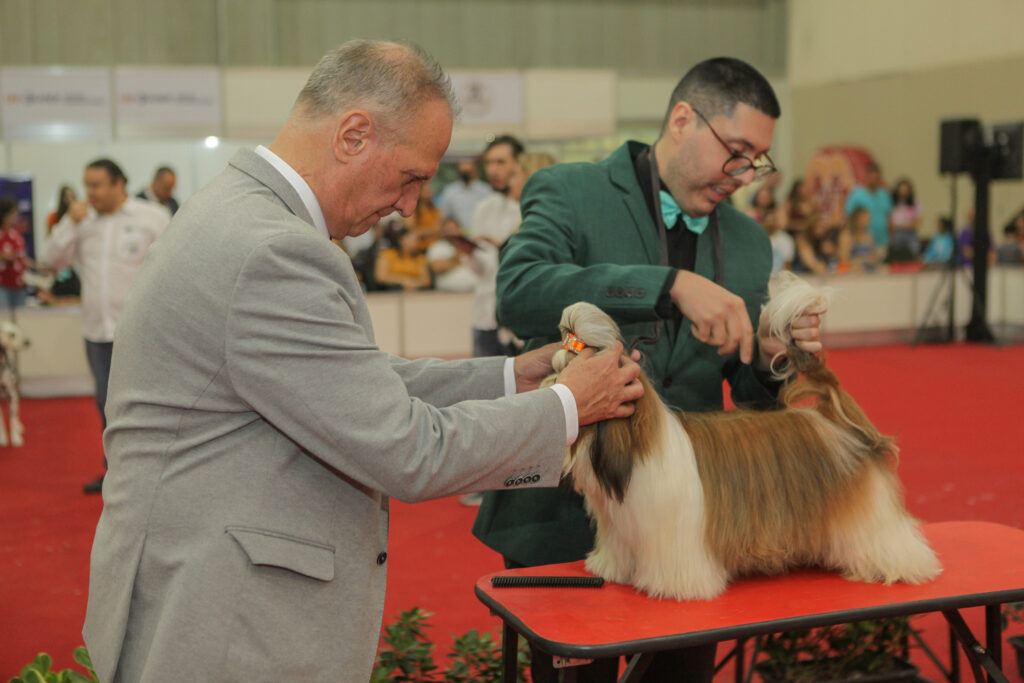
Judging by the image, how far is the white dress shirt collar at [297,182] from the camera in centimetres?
155

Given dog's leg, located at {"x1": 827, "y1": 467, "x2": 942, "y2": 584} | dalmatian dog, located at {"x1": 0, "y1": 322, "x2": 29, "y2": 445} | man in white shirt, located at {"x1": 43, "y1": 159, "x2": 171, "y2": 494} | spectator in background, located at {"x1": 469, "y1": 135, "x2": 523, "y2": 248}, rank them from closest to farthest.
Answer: dog's leg, located at {"x1": 827, "y1": 467, "x2": 942, "y2": 584}, man in white shirt, located at {"x1": 43, "y1": 159, "x2": 171, "y2": 494}, spectator in background, located at {"x1": 469, "y1": 135, "x2": 523, "y2": 248}, dalmatian dog, located at {"x1": 0, "y1": 322, "x2": 29, "y2": 445}

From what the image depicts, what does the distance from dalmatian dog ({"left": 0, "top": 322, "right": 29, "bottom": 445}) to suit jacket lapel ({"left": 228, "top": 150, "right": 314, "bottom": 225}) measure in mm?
6095

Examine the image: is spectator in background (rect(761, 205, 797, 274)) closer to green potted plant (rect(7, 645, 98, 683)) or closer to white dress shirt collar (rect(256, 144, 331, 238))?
green potted plant (rect(7, 645, 98, 683))

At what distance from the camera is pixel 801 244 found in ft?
37.4

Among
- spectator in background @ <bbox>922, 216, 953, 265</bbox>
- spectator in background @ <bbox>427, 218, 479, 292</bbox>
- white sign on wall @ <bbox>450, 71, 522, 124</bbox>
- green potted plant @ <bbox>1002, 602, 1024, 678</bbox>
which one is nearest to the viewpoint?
green potted plant @ <bbox>1002, 602, 1024, 678</bbox>

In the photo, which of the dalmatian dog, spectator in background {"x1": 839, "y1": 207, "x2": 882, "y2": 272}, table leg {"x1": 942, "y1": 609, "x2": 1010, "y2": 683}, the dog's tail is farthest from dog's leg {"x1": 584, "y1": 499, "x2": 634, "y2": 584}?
spectator in background {"x1": 839, "y1": 207, "x2": 882, "y2": 272}

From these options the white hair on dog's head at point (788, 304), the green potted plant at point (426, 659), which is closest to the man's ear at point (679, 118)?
the white hair on dog's head at point (788, 304)

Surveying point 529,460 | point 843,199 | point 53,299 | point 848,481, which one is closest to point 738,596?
point 848,481

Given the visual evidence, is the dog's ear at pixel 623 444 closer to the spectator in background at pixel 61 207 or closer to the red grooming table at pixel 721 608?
the red grooming table at pixel 721 608

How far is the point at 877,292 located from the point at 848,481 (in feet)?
31.5

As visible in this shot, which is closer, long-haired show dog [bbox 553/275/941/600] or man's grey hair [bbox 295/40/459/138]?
man's grey hair [bbox 295/40/459/138]

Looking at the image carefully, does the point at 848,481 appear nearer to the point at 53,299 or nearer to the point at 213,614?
the point at 213,614

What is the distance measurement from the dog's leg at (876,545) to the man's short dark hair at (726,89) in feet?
2.75

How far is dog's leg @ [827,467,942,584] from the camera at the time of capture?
214cm
